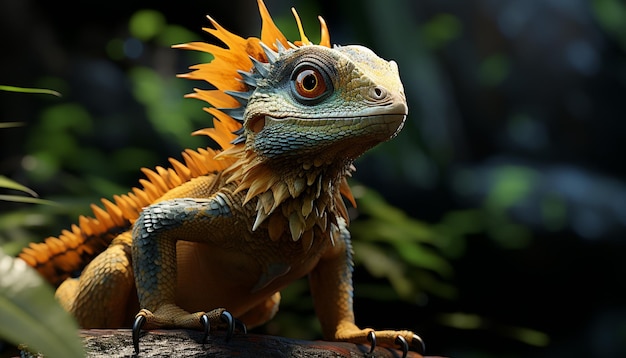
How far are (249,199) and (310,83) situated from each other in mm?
→ 404

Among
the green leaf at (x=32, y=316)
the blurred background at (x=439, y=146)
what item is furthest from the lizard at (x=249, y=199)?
the blurred background at (x=439, y=146)

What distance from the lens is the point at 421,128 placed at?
466cm

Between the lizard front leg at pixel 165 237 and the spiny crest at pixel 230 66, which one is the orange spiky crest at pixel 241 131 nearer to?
the spiny crest at pixel 230 66

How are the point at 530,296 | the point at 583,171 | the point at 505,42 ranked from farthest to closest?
the point at 505,42 < the point at 583,171 < the point at 530,296

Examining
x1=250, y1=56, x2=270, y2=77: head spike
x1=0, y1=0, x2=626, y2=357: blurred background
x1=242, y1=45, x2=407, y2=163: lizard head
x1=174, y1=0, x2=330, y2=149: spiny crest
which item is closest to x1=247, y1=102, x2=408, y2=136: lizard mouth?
x1=242, y1=45, x2=407, y2=163: lizard head

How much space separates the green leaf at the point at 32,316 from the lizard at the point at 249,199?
79cm

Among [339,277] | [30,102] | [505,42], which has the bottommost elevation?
[339,277]

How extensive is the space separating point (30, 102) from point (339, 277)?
11.6 feet

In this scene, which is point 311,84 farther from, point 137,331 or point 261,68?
point 137,331

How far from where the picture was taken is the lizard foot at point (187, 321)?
185cm

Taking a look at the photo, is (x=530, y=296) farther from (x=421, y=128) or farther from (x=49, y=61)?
(x=49, y=61)

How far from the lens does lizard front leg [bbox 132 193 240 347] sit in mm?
2018

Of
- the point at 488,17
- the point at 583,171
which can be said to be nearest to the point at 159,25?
the point at 488,17

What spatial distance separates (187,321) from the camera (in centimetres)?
191
